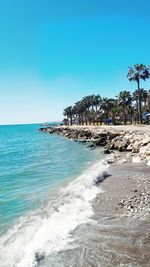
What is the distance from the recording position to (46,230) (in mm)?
9594

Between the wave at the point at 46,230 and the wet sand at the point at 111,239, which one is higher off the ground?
the wet sand at the point at 111,239

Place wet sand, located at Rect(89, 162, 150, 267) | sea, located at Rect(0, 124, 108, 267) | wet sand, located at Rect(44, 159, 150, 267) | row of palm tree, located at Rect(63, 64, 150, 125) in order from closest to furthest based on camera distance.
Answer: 1. wet sand, located at Rect(44, 159, 150, 267)
2. wet sand, located at Rect(89, 162, 150, 267)
3. sea, located at Rect(0, 124, 108, 267)
4. row of palm tree, located at Rect(63, 64, 150, 125)

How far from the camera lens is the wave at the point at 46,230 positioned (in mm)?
7863

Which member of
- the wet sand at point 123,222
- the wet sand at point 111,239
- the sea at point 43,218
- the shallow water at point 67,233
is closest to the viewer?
the wet sand at point 111,239

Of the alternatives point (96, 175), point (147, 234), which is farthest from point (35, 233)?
point (96, 175)

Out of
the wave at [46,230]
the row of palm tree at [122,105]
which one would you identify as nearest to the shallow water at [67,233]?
the wave at [46,230]

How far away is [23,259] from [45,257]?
639mm

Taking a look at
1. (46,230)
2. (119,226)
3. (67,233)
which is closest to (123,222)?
(119,226)

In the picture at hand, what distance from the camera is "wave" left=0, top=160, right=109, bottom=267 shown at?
786cm

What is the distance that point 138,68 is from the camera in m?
60.8

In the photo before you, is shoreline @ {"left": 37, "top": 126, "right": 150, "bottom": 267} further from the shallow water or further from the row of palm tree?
the row of palm tree

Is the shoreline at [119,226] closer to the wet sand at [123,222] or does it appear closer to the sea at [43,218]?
the wet sand at [123,222]

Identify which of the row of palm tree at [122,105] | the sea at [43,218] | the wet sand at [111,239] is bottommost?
the sea at [43,218]

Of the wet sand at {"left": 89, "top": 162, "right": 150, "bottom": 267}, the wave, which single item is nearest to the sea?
the wave
